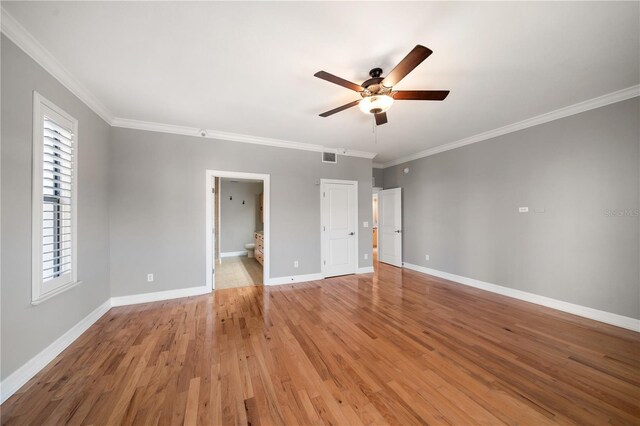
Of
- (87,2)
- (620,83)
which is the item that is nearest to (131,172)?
(87,2)

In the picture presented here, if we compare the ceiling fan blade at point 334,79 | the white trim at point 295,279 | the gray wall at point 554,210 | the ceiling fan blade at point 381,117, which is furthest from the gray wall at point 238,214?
the ceiling fan blade at point 334,79

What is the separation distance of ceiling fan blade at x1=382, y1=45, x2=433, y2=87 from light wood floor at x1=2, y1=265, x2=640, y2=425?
101 inches

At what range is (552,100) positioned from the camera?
9.70 feet

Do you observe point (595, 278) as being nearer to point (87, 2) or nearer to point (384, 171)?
point (384, 171)

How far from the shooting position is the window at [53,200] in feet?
6.52

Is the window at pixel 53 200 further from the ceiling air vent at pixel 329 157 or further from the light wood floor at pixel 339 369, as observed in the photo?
the ceiling air vent at pixel 329 157

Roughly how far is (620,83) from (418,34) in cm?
278

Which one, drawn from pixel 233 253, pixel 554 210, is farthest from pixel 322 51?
pixel 233 253

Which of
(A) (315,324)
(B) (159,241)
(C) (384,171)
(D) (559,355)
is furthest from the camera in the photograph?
(C) (384,171)

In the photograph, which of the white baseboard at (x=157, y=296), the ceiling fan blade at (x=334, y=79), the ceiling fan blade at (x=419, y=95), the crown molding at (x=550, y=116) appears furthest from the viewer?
the white baseboard at (x=157, y=296)

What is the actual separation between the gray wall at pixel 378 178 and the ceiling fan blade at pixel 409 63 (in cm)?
450

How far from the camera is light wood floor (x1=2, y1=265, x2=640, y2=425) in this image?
5.22 ft

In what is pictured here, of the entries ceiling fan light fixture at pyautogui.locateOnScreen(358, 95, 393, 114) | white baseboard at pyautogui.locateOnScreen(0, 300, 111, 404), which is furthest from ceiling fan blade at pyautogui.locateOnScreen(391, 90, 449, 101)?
white baseboard at pyautogui.locateOnScreen(0, 300, 111, 404)

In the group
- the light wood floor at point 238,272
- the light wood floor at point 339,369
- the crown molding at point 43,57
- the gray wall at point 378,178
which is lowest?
the light wood floor at point 339,369
